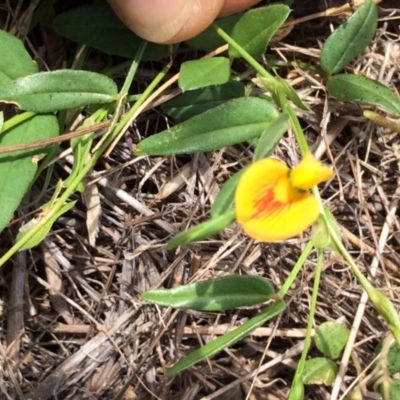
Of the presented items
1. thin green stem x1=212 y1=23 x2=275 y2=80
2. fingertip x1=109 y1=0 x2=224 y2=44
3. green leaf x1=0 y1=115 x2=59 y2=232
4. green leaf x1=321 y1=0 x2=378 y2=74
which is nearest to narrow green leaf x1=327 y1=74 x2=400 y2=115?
green leaf x1=321 y1=0 x2=378 y2=74

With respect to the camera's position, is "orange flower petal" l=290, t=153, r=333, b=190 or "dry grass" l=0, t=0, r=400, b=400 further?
"dry grass" l=0, t=0, r=400, b=400

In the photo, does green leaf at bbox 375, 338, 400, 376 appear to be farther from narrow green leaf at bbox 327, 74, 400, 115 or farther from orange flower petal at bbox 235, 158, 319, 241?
orange flower petal at bbox 235, 158, 319, 241

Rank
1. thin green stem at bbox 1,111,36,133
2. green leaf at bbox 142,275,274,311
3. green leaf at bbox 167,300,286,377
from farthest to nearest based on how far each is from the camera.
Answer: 1. thin green stem at bbox 1,111,36,133
2. green leaf at bbox 142,275,274,311
3. green leaf at bbox 167,300,286,377

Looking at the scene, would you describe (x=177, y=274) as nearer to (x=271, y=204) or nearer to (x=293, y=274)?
(x=293, y=274)

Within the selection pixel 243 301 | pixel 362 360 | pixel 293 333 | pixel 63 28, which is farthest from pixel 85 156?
pixel 362 360

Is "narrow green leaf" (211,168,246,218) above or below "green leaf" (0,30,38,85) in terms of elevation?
below

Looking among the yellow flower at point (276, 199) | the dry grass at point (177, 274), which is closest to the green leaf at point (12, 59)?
the dry grass at point (177, 274)

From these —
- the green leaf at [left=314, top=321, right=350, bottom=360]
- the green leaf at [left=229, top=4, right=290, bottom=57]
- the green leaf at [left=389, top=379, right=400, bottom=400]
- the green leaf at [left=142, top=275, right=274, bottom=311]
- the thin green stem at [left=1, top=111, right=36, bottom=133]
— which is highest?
the green leaf at [left=229, top=4, right=290, bottom=57]

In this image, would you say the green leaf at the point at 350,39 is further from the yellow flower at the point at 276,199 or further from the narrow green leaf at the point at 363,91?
the yellow flower at the point at 276,199

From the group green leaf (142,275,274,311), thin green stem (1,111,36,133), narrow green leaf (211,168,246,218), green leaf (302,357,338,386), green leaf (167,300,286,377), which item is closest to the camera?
narrow green leaf (211,168,246,218)
